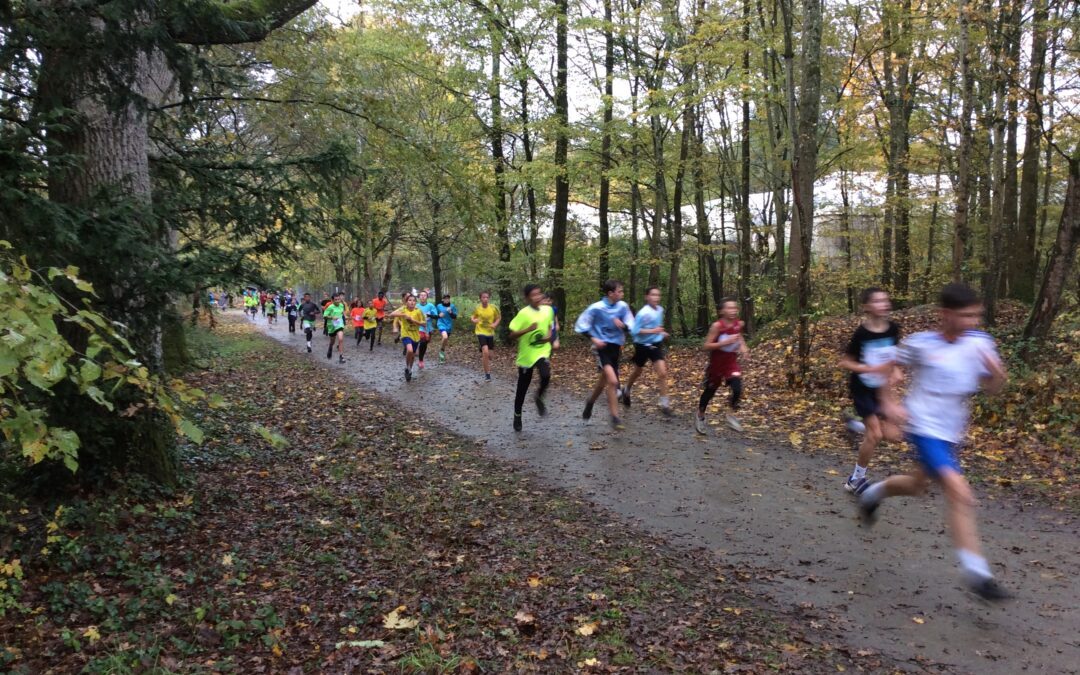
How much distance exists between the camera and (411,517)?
6.34 m

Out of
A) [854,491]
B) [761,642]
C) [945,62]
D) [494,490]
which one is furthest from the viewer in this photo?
[945,62]

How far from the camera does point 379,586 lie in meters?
4.95

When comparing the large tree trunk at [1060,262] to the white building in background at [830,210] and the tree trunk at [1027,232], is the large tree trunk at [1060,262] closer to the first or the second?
the tree trunk at [1027,232]

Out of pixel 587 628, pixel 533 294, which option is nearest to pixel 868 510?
pixel 587 628

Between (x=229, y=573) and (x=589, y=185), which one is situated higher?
(x=589, y=185)

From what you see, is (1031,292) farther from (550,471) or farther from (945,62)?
(550,471)

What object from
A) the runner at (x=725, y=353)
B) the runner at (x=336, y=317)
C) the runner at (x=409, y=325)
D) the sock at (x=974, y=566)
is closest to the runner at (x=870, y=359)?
the sock at (x=974, y=566)

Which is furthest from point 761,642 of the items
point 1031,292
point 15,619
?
point 1031,292

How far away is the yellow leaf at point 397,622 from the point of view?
14.1ft

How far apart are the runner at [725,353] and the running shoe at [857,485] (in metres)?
2.49

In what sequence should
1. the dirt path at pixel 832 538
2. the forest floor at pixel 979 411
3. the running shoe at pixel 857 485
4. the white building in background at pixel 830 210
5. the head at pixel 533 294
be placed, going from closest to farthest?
the dirt path at pixel 832 538 < the running shoe at pixel 857 485 < the forest floor at pixel 979 411 < the head at pixel 533 294 < the white building in background at pixel 830 210

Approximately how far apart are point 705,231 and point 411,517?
18370mm

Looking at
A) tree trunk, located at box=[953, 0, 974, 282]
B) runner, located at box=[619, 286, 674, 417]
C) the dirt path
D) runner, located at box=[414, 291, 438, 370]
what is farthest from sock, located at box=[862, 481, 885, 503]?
runner, located at box=[414, 291, 438, 370]

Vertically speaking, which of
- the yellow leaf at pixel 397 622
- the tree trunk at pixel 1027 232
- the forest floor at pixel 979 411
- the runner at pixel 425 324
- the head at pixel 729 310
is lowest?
the yellow leaf at pixel 397 622
